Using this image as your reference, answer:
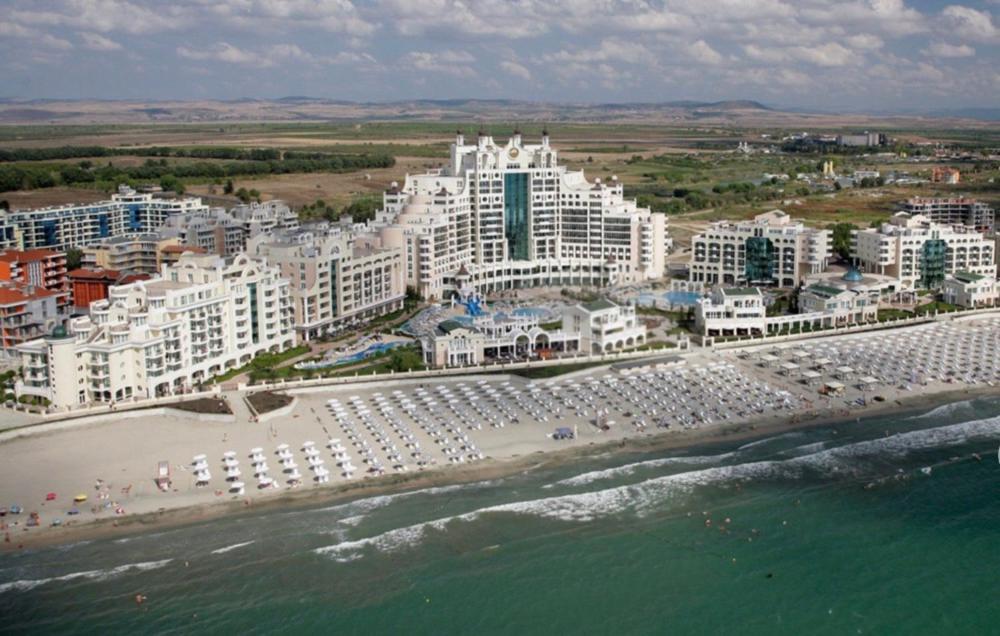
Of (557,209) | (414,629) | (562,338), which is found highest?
(557,209)

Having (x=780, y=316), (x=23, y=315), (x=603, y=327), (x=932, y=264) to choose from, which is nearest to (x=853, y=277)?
(x=932, y=264)

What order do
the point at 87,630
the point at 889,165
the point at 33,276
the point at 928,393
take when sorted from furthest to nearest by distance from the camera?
the point at 889,165 < the point at 33,276 < the point at 928,393 < the point at 87,630

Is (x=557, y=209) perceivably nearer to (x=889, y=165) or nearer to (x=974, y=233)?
(x=974, y=233)

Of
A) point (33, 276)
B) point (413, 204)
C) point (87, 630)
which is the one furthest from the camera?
point (413, 204)

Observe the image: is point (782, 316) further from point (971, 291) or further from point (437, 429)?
point (437, 429)

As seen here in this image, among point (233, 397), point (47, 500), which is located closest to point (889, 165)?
point (233, 397)

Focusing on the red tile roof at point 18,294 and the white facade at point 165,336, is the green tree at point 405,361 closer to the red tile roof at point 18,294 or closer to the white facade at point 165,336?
the white facade at point 165,336
